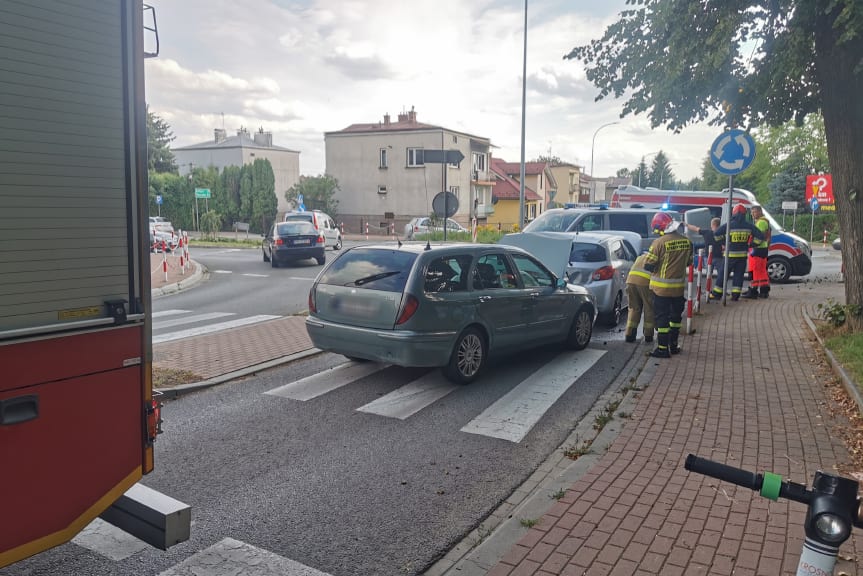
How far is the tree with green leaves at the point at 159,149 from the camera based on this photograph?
67625 mm

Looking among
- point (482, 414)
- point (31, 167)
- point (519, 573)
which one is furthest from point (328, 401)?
point (31, 167)

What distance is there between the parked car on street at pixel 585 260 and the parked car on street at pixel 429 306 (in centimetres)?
252

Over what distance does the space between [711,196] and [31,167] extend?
21637mm

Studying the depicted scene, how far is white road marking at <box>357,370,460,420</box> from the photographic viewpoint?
6.58 meters

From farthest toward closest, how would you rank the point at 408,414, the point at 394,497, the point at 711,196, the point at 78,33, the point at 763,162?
the point at 763,162 → the point at 711,196 → the point at 408,414 → the point at 394,497 → the point at 78,33

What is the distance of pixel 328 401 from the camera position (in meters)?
6.89

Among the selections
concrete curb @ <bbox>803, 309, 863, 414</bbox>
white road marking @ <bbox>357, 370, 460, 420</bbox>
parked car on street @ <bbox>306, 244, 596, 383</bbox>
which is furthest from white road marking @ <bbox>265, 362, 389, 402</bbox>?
concrete curb @ <bbox>803, 309, 863, 414</bbox>

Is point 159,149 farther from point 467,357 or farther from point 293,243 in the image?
point 467,357

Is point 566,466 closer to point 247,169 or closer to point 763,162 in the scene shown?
point 247,169

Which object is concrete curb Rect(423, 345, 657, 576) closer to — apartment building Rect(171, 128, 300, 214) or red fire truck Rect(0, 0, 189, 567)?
red fire truck Rect(0, 0, 189, 567)

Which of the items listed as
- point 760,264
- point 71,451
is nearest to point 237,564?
point 71,451

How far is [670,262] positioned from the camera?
8.68m

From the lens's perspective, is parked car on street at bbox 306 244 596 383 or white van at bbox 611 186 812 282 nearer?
parked car on street at bbox 306 244 596 383

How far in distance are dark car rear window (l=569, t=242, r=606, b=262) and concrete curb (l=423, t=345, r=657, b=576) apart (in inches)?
174
